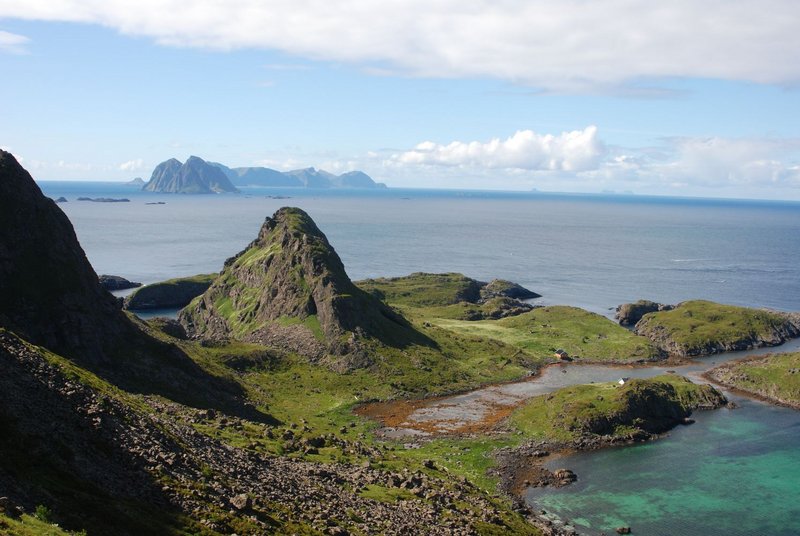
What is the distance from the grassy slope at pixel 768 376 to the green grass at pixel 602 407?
1466cm

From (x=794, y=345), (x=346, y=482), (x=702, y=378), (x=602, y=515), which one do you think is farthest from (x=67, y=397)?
(x=794, y=345)

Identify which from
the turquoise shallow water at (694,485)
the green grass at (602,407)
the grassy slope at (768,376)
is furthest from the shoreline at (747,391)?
the turquoise shallow water at (694,485)

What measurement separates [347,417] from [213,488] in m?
65.7

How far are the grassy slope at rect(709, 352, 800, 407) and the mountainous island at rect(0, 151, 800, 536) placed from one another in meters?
0.91

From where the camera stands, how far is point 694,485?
328 feet

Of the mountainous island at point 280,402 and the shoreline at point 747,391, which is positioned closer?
the mountainous island at point 280,402

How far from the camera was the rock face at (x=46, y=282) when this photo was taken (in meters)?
95.2

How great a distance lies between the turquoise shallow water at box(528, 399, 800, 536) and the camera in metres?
88.2

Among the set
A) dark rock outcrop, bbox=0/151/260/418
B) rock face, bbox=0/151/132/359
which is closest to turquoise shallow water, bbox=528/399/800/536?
dark rock outcrop, bbox=0/151/260/418

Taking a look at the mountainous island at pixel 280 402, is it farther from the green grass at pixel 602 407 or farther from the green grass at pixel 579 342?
the green grass at pixel 579 342

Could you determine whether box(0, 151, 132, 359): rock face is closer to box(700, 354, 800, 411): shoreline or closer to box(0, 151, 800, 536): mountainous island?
box(0, 151, 800, 536): mountainous island

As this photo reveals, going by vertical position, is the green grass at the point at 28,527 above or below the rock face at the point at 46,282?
below

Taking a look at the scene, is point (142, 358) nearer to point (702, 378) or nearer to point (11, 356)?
point (11, 356)

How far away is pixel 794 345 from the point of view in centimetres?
19488
